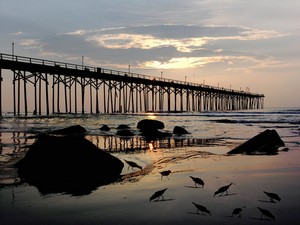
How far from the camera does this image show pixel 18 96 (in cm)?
4178

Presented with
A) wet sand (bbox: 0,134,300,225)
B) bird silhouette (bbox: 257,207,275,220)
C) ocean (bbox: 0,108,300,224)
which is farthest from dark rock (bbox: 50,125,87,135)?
bird silhouette (bbox: 257,207,275,220)

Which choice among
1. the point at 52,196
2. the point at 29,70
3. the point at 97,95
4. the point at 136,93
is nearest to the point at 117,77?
the point at 97,95

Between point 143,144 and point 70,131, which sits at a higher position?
point 70,131

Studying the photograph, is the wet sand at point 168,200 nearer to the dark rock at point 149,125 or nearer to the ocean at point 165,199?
the ocean at point 165,199

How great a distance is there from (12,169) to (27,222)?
3448 millimetres

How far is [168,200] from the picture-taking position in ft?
13.7

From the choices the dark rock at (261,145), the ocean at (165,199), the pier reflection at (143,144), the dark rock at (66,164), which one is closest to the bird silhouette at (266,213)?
the ocean at (165,199)

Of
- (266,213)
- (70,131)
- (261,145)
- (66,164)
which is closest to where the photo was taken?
(266,213)

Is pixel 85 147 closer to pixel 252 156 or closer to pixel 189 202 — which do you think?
pixel 189 202

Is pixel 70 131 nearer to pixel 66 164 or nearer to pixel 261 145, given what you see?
pixel 261 145

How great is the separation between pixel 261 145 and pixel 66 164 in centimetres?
575

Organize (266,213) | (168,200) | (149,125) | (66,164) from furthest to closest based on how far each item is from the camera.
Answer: (149,125), (66,164), (168,200), (266,213)

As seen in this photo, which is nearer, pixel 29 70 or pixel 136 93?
pixel 29 70

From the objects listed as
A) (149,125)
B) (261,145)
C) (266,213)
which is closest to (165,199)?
(266,213)
